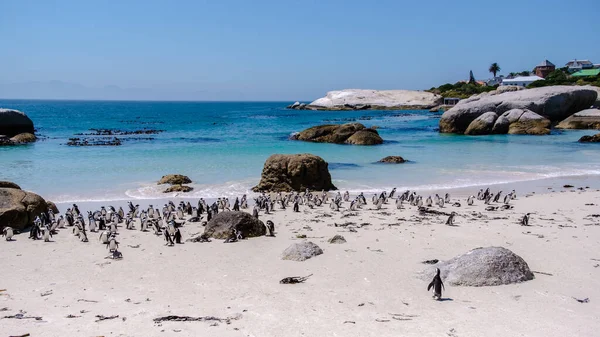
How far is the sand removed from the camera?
293 inches

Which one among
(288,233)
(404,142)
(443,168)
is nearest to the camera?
(288,233)

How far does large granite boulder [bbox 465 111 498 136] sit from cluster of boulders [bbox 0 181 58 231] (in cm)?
4310

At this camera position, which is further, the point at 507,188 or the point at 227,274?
the point at 507,188

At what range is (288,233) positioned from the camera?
521 inches

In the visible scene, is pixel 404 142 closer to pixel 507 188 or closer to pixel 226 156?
pixel 226 156

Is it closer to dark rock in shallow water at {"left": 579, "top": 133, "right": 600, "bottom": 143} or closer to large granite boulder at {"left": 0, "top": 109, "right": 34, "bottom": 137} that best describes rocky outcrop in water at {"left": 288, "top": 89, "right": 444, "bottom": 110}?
dark rock in shallow water at {"left": 579, "top": 133, "right": 600, "bottom": 143}

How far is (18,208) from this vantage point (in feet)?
44.7

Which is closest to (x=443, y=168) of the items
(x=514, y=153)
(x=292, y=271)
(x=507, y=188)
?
(x=507, y=188)

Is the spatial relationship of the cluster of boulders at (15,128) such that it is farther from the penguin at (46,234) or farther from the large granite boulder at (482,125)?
the large granite boulder at (482,125)

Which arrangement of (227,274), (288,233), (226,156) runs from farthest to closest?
(226,156) → (288,233) → (227,274)

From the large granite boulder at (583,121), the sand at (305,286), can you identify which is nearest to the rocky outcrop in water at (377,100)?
the large granite boulder at (583,121)

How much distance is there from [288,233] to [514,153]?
25.5 m

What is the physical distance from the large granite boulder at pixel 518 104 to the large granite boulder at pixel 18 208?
45000mm

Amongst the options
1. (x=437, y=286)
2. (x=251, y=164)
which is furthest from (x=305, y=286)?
(x=251, y=164)
